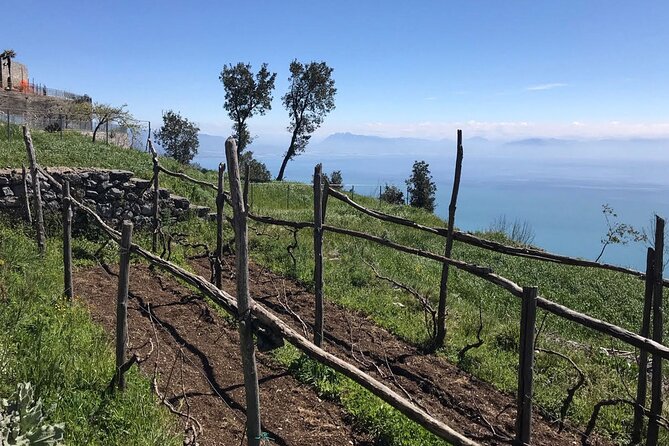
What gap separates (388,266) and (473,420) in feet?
19.7

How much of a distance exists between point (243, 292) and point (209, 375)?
2.67 meters

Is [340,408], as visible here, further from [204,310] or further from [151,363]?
[204,310]

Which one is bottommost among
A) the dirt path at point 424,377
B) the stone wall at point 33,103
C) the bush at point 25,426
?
the dirt path at point 424,377

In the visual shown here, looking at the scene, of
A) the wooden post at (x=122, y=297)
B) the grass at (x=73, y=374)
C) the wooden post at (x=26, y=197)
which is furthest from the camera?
the wooden post at (x=26, y=197)

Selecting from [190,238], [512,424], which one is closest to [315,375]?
[512,424]

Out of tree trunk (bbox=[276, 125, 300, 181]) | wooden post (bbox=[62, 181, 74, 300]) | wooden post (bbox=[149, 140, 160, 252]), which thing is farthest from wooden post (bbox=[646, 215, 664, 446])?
tree trunk (bbox=[276, 125, 300, 181])

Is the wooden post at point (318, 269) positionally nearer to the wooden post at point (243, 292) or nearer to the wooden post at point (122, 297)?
the wooden post at point (122, 297)

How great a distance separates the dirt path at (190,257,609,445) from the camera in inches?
175

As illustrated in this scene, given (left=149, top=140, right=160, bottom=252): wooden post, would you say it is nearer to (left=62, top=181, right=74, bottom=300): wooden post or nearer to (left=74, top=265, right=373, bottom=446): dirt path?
(left=74, top=265, right=373, bottom=446): dirt path

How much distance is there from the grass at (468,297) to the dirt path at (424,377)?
0.23 m

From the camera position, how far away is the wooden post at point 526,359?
9.37 feet

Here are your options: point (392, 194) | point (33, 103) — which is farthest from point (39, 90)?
point (392, 194)

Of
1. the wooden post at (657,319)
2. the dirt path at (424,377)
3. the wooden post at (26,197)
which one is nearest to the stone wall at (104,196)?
the wooden post at (26,197)

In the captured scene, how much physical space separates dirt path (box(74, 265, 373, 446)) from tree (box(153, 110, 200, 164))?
121 feet
